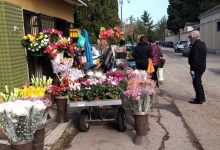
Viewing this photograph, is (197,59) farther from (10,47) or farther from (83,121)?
(10,47)

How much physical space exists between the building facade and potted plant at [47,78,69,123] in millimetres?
33457

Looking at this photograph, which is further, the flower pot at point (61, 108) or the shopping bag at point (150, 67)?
the shopping bag at point (150, 67)

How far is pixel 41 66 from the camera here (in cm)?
930

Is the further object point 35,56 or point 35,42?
point 35,56

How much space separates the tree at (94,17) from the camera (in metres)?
22.4

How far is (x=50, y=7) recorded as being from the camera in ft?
35.4

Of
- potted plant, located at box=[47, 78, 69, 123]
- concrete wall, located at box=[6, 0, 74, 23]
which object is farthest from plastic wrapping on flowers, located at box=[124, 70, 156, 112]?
concrete wall, located at box=[6, 0, 74, 23]

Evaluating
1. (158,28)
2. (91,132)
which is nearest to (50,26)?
(91,132)

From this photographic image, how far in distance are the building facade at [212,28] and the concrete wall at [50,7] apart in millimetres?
28154

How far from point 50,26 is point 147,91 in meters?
5.77

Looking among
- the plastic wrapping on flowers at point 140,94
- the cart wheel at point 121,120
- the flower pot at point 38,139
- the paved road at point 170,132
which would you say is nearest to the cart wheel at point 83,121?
the paved road at point 170,132

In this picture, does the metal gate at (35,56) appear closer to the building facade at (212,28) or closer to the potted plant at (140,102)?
the potted plant at (140,102)

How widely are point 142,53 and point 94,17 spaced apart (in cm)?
1408

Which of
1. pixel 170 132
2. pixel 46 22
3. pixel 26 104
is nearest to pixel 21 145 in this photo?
pixel 26 104
